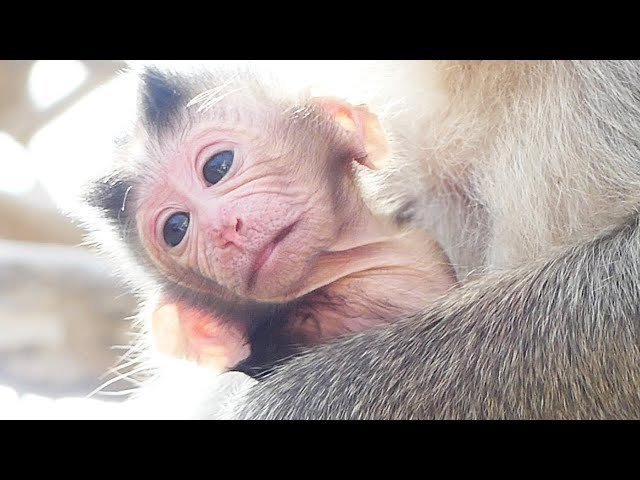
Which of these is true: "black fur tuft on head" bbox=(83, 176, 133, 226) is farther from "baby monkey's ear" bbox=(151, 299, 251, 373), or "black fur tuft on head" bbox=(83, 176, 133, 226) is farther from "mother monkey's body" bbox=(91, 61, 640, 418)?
"mother monkey's body" bbox=(91, 61, 640, 418)

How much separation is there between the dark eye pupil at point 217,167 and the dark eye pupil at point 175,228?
2.7 inches

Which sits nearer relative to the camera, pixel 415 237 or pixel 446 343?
pixel 446 343

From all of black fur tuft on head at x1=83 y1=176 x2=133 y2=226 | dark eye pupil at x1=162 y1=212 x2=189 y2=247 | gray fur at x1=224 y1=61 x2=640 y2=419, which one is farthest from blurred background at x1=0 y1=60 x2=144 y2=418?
gray fur at x1=224 y1=61 x2=640 y2=419

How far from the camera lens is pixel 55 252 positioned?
1361 mm

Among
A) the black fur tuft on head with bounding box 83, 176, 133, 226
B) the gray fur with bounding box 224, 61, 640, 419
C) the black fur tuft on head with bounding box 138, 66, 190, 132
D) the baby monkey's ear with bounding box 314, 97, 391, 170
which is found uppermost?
the black fur tuft on head with bounding box 138, 66, 190, 132

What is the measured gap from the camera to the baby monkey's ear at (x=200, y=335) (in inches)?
49.4

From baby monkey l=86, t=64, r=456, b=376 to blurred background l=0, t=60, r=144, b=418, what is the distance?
0.07m

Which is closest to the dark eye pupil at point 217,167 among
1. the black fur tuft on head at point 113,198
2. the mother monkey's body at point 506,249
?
the black fur tuft on head at point 113,198

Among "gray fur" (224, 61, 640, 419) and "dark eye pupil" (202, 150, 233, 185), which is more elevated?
"dark eye pupil" (202, 150, 233, 185)

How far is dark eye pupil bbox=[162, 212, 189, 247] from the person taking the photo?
123cm
